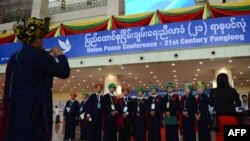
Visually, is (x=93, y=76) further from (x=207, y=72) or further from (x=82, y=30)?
(x=207, y=72)

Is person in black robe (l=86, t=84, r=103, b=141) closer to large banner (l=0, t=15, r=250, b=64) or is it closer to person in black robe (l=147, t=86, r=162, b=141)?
person in black robe (l=147, t=86, r=162, b=141)

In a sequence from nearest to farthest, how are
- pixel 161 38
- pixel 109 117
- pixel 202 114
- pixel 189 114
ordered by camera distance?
pixel 202 114, pixel 189 114, pixel 109 117, pixel 161 38

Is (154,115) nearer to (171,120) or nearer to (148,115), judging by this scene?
(148,115)

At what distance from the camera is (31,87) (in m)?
1.98

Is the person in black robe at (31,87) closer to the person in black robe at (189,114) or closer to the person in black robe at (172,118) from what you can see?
the person in black robe at (189,114)

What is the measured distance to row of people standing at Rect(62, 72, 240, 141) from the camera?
A: 789 centimetres

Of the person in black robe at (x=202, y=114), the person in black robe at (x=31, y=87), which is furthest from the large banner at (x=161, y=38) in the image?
the person in black robe at (x=31, y=87)

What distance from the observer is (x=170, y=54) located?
12.1 m

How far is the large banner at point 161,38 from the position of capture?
433 inches

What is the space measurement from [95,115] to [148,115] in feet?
6.01

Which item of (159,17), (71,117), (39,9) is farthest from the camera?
(39,9)

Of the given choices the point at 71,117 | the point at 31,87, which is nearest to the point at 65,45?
the point at 71,117

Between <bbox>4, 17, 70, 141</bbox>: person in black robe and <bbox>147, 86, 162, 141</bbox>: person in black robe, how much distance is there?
22.5ft

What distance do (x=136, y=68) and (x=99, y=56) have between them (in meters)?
2.38
